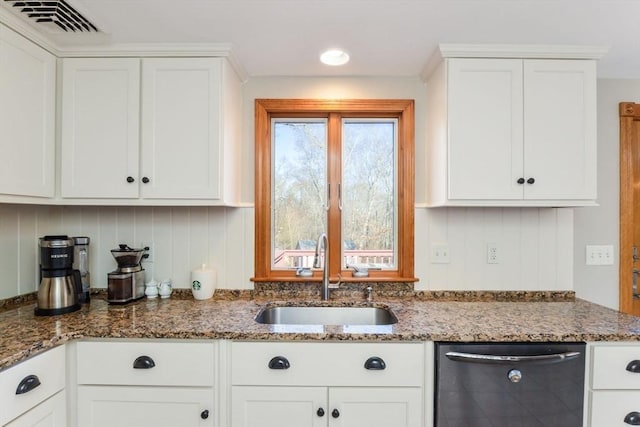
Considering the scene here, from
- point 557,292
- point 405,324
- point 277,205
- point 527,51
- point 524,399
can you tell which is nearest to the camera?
point 524,399

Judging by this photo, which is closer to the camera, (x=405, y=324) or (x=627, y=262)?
(x=405, y=324)

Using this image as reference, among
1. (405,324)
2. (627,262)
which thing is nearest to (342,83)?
(405,324)

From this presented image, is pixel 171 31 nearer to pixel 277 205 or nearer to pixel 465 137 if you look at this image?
pixel 277 205

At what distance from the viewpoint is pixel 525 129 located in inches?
68.6

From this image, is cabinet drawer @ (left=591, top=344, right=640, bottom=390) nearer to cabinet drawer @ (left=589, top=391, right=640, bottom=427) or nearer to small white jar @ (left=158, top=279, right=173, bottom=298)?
cabinet drawer @ (left=589, top=391, right=640, bottom=427)

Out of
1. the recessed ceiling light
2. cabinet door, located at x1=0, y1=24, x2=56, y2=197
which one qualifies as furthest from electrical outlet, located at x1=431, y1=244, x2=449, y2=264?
cabinet door, located at x1=0, y1=24, x2=56, y2=197

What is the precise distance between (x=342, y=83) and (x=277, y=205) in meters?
0.84

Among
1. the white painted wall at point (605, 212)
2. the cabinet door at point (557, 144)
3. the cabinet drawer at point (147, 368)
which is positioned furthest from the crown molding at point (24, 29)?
the white painted wall at point (605, 212)

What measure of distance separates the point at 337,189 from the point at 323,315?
2.46 feet

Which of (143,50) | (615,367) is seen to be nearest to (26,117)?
(143,50)

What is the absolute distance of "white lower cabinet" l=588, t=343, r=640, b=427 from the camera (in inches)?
54.7

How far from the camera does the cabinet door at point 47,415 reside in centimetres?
119

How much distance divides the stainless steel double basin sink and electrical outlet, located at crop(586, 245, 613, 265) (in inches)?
54.2

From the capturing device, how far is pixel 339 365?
4.63 feet
